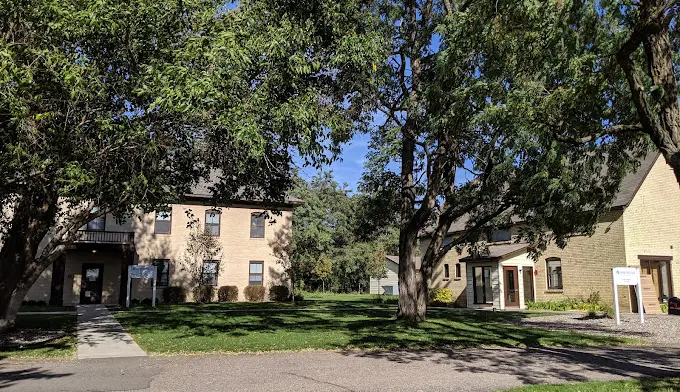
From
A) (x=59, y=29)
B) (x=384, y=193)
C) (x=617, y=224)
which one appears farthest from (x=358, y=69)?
(x=617, y=224)

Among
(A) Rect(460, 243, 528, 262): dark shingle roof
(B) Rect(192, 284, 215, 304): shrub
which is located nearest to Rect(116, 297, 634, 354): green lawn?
(A) Rect(460, 243, 528, 262): dark shingle roof

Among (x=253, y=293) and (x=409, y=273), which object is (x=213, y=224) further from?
(x=409, y=273)

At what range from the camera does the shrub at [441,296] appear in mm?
31739

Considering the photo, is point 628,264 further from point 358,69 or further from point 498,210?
point 358,69

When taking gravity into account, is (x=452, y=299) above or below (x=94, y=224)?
below

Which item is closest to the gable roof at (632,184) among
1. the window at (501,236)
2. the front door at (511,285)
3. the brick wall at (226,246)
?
the front door at (511,285)

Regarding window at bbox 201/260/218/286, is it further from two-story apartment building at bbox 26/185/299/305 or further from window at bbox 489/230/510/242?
window at bbox 489/230/510/242

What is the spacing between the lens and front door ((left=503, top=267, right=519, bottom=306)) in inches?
1112

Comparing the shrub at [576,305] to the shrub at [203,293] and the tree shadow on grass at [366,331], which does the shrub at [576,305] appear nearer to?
the tree shadow on grass at [366,331]

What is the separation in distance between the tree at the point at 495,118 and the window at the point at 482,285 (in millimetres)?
10002

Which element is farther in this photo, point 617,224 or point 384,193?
point 617,224

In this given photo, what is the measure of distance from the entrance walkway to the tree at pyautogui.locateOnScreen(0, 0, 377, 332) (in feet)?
8.08

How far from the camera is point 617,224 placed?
919 inches

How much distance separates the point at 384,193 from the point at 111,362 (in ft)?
41.4
